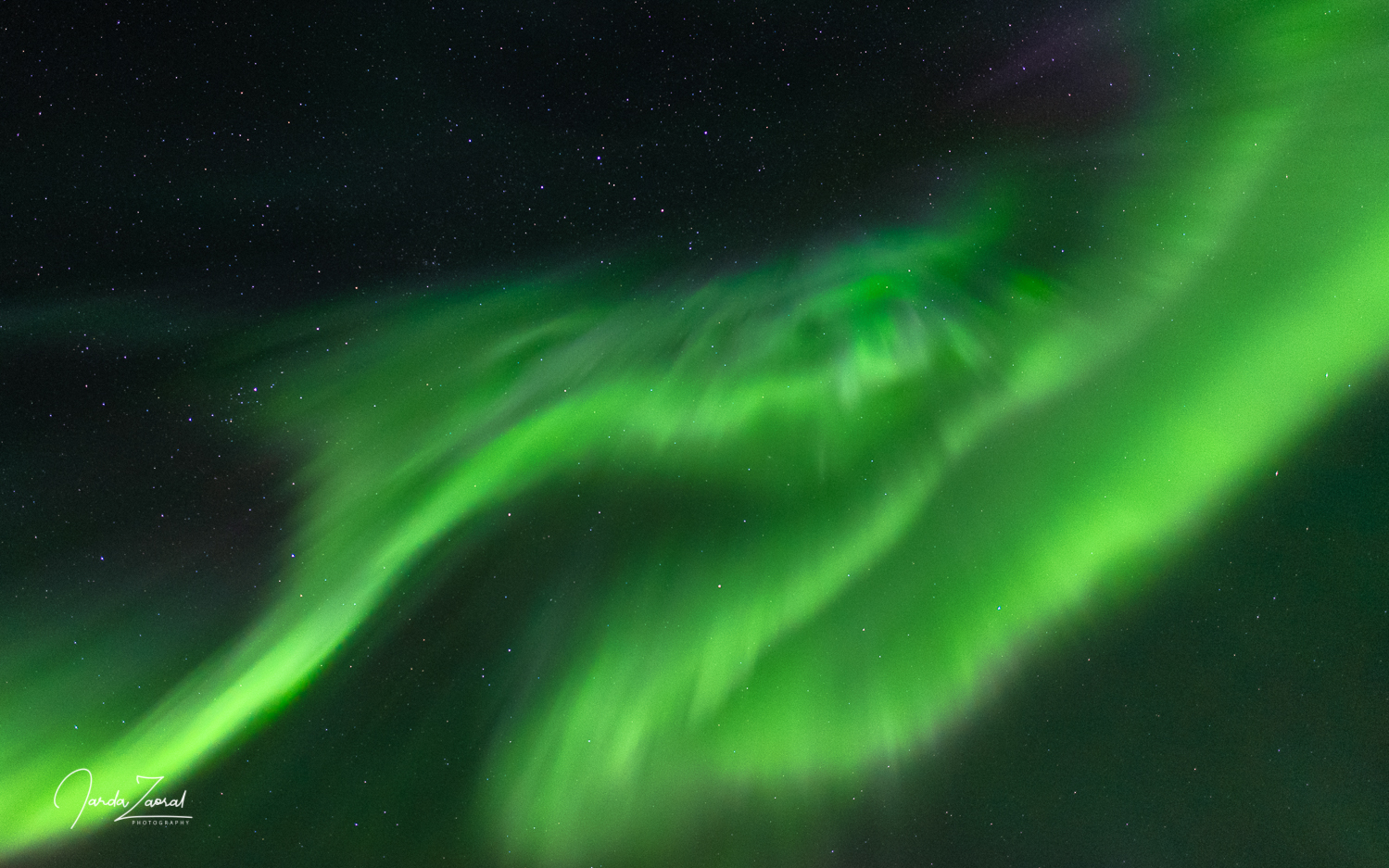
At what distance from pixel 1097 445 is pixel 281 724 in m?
0.66

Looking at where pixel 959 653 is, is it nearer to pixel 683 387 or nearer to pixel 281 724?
pixel 683 387

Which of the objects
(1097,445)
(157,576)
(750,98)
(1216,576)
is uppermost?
(750,98)

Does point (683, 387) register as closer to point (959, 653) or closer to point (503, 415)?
point (503, 415)

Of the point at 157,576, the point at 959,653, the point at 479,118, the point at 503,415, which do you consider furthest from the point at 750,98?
the point at 157,576

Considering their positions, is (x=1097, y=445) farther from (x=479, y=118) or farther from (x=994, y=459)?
(x=479, y=118)

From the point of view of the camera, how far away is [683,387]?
607mm

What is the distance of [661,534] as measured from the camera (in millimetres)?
600

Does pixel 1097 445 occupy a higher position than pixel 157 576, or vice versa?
pixel 157 576

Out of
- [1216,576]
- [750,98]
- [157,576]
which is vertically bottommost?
[1216,576]

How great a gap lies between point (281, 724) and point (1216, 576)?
0.73m

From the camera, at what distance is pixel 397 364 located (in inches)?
22.7

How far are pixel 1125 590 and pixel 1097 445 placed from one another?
116 mm

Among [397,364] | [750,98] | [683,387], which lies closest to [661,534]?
[683,387]

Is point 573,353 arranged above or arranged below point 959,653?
above
